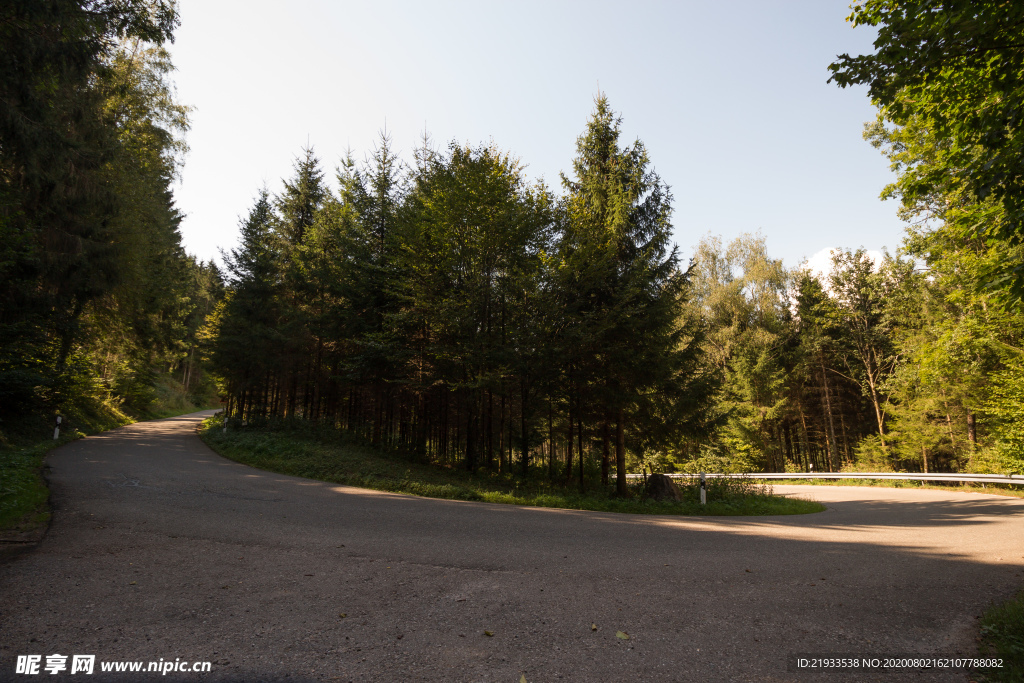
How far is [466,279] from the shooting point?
1545 centimetres

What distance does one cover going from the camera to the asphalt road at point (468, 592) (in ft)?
10.4

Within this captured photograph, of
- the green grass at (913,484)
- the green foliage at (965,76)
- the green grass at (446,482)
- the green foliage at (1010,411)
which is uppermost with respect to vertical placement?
the green foliage at (965,76)

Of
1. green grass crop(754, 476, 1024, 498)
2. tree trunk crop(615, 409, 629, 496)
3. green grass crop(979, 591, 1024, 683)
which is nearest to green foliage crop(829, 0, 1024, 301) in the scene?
green grass crop(979, 591, 1024, 683)

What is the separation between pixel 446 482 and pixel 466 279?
21.9 ft

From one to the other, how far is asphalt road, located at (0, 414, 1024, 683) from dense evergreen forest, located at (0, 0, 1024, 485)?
4186 mm

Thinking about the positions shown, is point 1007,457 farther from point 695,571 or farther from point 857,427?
point 695,571

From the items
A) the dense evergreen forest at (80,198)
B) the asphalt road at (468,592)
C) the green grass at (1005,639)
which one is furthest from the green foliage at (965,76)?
the dense evergreen forest at (80,198)

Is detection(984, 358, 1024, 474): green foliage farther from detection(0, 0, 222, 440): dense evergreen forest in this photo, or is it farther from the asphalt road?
detection(0, 0, 222, 440): dense evergreen forest

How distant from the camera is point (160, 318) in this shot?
82.7ft

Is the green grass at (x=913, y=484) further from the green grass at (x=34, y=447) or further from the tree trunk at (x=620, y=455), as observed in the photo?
the green grass at (x=34, y=447)

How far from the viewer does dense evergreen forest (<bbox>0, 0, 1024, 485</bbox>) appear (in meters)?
8.55

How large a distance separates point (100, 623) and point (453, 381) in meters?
12.6

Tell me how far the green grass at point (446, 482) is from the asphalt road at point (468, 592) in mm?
2793

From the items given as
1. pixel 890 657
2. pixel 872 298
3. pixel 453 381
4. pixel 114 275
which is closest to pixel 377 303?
pixel 453 381
